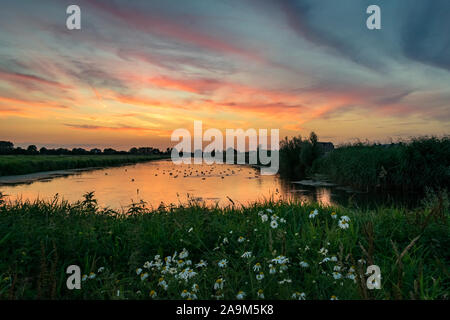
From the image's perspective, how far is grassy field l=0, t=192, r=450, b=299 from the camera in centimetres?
305

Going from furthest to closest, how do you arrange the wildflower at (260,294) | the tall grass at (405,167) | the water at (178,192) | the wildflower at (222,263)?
the tall grass at (405,167) → the water at (178,192) → the wildflower at (222,263) → the wildflower at (260,294)

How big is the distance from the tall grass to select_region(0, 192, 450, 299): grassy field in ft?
40.8

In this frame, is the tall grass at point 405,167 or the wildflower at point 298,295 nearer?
the wildflower at point 298,295

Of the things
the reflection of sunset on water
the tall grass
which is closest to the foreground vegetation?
the tall grass

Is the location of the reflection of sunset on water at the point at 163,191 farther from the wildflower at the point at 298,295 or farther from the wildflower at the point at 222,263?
the wildflower at the point at 298,295

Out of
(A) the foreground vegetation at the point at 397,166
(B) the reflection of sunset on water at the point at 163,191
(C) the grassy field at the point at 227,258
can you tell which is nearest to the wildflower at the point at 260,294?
(C) the grassy field at the point at 227,258

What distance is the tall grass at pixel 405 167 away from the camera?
17.1 meters

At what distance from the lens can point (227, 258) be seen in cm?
399

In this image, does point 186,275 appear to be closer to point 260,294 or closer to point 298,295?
point 260,294

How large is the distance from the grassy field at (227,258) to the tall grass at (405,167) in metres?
12.4

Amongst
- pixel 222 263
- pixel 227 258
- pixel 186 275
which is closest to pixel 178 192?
pixel 227 258
